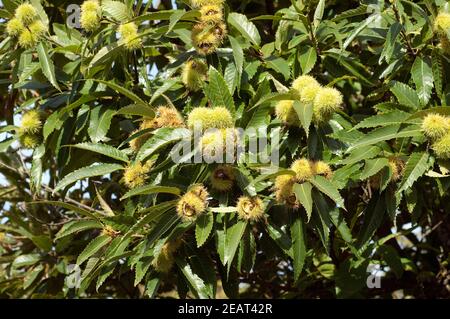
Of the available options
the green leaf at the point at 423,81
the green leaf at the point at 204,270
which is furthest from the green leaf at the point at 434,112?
the green leaf at the point at 204,270

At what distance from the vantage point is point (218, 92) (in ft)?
5.51

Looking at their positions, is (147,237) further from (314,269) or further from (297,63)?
(314,269)

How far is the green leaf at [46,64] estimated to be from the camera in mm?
1913

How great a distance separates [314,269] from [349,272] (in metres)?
0.46

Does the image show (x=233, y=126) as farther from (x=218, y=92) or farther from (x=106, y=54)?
(x=106, y=54)

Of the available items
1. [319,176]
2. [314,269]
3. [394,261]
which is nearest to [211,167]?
[319,176]

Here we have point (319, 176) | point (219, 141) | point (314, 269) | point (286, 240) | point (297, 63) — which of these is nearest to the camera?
point (219, 141)

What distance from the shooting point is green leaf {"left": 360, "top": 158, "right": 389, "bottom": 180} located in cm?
156

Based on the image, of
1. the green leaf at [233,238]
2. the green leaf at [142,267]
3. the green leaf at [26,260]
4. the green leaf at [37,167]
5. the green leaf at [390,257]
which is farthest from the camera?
the green leaf at [26,260]

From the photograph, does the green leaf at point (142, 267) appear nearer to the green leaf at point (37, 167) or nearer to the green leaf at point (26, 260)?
the green leaf at point (37, 167)

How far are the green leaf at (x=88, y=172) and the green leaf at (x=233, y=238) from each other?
1.36 feet

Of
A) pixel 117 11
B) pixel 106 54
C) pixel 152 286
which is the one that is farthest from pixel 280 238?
pixel 117 11

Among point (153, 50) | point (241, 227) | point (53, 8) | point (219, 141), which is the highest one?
point (53, 8)

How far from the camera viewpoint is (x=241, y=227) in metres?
1.63
